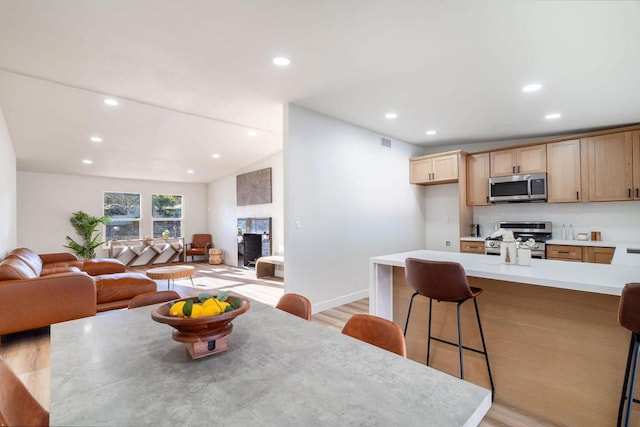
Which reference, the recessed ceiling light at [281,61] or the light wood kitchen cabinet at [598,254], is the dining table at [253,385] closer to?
the recessed ceiling light at [281,61]

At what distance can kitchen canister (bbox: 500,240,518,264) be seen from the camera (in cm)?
212

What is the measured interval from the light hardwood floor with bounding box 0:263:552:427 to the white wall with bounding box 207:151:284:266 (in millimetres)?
1373

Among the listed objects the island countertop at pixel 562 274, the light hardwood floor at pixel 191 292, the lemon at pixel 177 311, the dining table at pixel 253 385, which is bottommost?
the light hardwood floor at pixel 191 292

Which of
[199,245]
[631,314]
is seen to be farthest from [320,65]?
[199,245]

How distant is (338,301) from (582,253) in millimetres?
3254

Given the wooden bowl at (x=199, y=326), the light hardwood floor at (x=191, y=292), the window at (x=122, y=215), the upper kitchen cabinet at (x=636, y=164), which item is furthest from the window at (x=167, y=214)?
the upper kitchen cabinet at (x=636, y=164)

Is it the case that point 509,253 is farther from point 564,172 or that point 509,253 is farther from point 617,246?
point 564,172

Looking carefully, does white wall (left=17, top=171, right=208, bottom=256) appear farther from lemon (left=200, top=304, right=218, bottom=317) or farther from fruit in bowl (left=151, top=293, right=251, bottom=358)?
lemon (left=200, top=304, right=218, bottom=317)

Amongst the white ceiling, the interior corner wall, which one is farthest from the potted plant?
the interior corner wall

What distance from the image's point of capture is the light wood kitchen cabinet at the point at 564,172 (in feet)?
14.3

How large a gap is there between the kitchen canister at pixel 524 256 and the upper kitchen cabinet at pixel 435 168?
10.9 feet

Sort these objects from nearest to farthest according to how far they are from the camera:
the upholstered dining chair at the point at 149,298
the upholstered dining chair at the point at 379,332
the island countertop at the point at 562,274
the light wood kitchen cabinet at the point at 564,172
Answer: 1. the upholstered dining chair at the point at 379,332
2. the island countertop at the point at 562,274
3. the upholstered dining chair at the point at 149,298
4. the light wood kitchen cabinet at the point at 564,172

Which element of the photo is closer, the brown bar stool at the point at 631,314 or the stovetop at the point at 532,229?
the brown bar stool at the point at 631,314

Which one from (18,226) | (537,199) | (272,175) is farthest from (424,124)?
(18,226)
